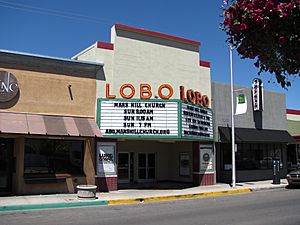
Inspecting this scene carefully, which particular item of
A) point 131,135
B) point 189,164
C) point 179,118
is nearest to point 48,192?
point 131,135

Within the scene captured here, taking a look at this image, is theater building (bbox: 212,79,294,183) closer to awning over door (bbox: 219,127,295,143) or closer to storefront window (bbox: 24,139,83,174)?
awning over door (bbox: 219,127,295,143)

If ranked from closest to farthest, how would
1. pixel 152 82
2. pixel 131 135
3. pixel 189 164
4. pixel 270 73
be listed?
pixel 270 73, pixel 131 135, pixel 152 82, pixel 189 164

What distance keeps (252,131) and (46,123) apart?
15.1 m

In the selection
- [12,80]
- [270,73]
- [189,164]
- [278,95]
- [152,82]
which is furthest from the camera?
[278,95]

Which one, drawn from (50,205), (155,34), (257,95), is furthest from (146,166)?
(50,205)

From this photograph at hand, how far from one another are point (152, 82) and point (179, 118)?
2947mm

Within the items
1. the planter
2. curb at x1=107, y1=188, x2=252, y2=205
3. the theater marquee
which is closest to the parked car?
curb at x1=107, y1=188, x2=252, y2=205

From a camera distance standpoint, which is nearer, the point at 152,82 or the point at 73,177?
the point at 73,177

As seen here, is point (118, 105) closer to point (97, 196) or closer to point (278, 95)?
point (97, 196)

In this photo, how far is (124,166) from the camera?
2559 centimetres

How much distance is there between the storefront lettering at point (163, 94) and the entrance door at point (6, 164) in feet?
18.0

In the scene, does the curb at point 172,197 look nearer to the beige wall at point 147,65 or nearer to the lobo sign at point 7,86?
the beige wall at point 147,65

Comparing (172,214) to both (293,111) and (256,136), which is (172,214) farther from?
(293,111)

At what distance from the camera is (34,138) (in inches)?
734
